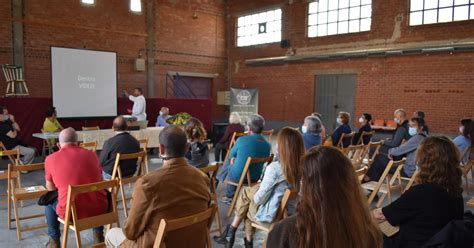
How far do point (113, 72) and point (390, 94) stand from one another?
773 cm

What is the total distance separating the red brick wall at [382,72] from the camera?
30.8ft

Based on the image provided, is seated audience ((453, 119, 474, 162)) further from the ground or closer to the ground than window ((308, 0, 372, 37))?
closer to the ground

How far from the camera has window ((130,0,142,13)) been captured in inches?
481

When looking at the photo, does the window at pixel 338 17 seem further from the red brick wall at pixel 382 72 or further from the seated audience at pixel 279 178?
the seated audience at pixel 279 178

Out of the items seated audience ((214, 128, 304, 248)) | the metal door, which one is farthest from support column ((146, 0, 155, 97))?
seated audience ((214, 128, 304, 248))

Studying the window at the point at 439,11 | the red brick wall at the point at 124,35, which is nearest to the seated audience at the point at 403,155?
the window at the point at 439,11

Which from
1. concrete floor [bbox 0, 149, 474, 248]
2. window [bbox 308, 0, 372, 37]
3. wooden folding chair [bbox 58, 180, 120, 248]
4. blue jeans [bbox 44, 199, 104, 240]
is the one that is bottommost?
concrete floor [bbox 0, 149, 474, 248]

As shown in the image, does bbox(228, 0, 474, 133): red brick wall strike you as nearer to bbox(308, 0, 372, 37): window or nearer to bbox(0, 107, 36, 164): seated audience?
bbox(308, 0, 372, 37): window

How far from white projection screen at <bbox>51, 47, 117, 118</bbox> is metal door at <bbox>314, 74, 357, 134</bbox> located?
6.44m

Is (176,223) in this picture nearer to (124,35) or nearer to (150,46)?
(124,35)

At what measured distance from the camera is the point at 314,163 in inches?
52.6

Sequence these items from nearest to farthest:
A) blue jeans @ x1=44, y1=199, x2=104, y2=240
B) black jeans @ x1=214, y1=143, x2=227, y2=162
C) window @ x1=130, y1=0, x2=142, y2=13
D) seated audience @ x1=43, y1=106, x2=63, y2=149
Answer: blue jeans @ x1=44, y1=199, x2=104, y2=240 → black jeans @ x1=214, y1=143, x2=227, y2=162 → seated audience @ x1=43, y1=106, x2=63, y2=149 → window @ x1=130, y1=0, x2=142, y2=13

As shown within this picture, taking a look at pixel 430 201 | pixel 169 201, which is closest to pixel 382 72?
pixel 430 201

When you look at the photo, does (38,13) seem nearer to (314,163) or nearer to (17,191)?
(17,191)
